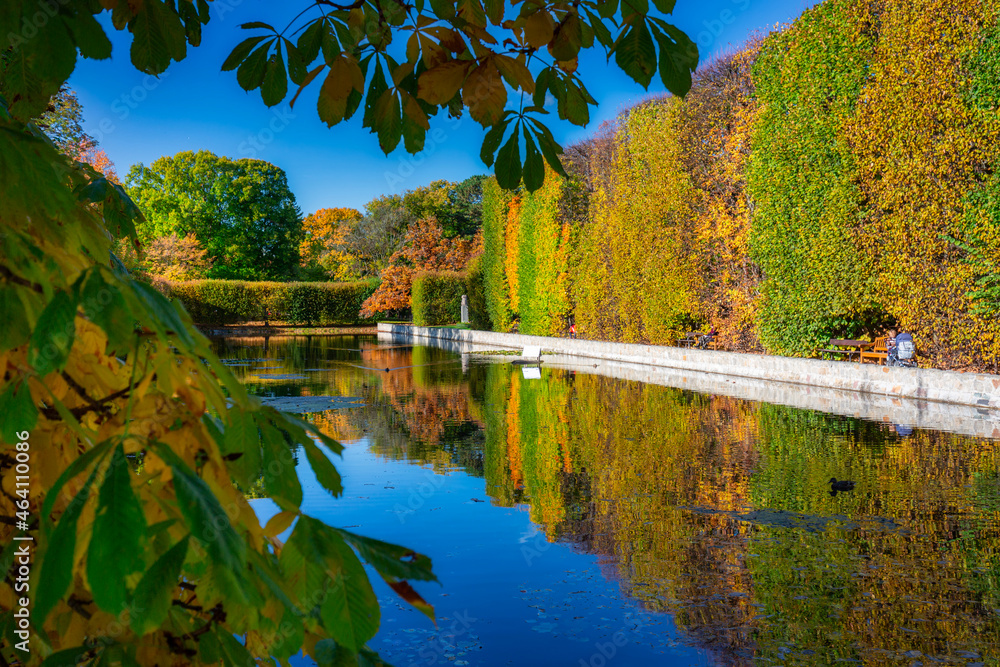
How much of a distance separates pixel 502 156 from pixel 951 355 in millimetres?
15304

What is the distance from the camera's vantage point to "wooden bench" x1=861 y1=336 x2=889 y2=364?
17891 millimetres

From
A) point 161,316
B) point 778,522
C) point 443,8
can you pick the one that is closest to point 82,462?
point 161,316

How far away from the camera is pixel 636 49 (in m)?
1.97

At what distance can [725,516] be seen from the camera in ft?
21.9

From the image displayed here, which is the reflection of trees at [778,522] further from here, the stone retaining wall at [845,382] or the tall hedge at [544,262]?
the tall hedge at [544,262]

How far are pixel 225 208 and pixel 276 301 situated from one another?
11884 mm

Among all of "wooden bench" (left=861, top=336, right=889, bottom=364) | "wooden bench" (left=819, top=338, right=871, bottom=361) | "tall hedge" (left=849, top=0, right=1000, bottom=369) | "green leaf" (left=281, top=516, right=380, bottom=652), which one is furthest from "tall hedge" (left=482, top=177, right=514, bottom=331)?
"green leaf" (left=281, top=516, right=380, bottom=652)

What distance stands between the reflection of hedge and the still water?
46609 mm

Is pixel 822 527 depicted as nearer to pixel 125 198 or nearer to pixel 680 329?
pixel 125 198

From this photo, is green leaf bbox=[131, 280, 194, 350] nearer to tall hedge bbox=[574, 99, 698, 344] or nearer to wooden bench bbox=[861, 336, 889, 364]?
wooden bench bbox=[861, 336, 889, 364]

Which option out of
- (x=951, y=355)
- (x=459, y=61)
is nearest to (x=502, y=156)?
(x=459, y=61)

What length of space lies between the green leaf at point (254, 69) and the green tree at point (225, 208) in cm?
6325

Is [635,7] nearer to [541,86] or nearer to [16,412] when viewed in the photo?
[541,86]

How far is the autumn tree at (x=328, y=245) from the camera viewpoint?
6359 centimetres
